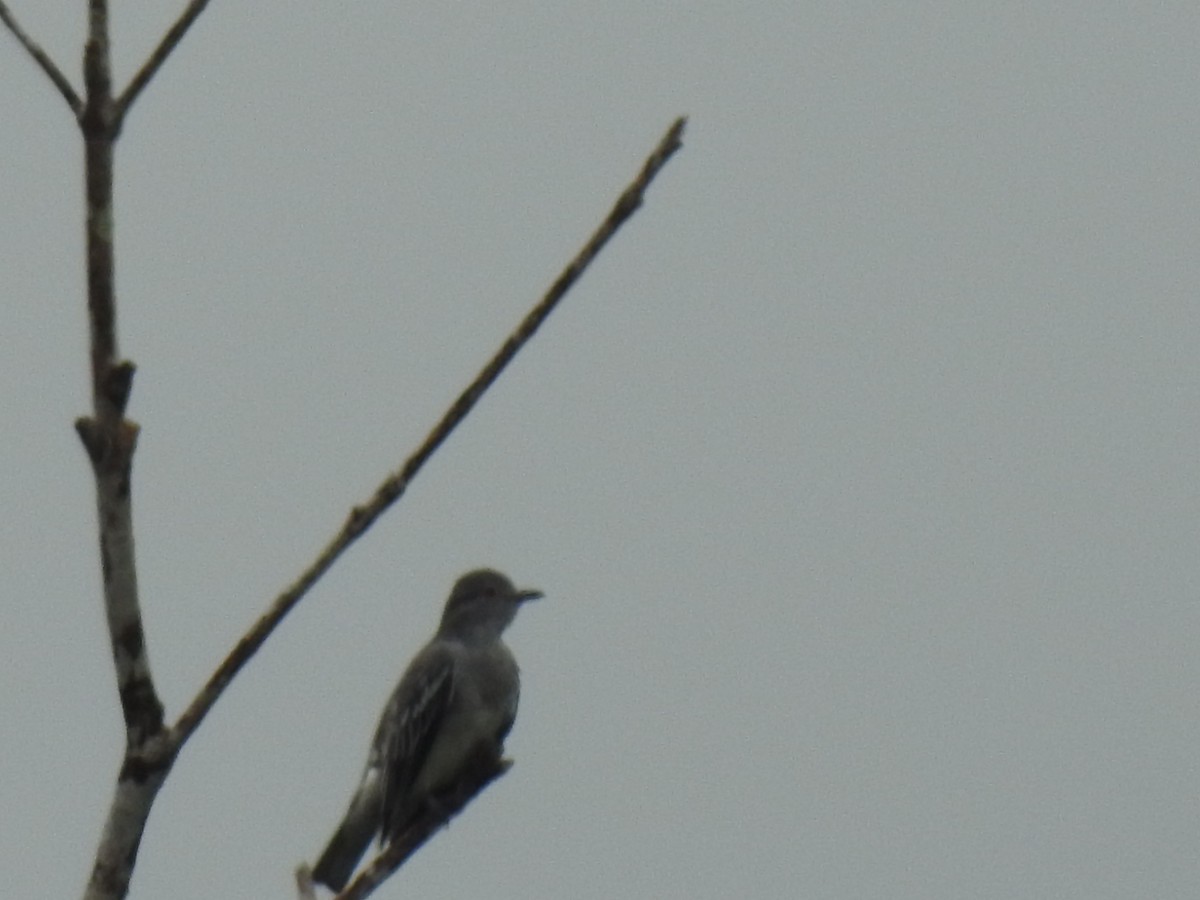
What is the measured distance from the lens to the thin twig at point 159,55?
364 centimetres

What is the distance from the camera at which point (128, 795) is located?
3.72m

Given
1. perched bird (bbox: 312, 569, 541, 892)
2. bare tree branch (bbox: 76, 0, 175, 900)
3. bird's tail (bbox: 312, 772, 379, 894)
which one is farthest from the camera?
perched bird (bbox: 312, 569, 541, 892)

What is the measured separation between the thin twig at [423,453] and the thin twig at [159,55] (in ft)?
2.32

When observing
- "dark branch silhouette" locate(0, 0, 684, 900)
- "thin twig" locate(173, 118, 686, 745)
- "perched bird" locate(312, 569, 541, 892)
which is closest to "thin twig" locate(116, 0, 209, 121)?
"dark branch silhouette" locate(0, 0, 684, 900)

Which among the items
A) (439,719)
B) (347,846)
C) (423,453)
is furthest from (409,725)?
(423,453)

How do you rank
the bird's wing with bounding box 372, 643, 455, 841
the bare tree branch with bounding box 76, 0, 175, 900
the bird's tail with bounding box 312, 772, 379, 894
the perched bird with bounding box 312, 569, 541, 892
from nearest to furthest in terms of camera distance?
1. the bare tree branch with bounding box 76, 0, 175, 900
2. the bird's tail with bounding box 312, 772, 379, 894
3. the perched bird with bounding box 312, 569, 541, 892
4. the bird's wing with bounding box 372, 643, 455, 841

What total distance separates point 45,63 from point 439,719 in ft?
31.0

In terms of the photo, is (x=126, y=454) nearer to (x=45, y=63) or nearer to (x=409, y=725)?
(x=45, y=63)

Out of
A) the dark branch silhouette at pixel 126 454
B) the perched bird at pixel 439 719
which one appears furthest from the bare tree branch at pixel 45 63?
Answer: the perched bird at pixel 439 719

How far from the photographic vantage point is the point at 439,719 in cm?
1291

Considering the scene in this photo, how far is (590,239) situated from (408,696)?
32.1ft

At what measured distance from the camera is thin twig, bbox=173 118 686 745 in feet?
11.7

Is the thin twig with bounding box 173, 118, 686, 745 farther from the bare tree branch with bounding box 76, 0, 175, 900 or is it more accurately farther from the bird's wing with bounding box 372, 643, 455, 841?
the bird's wing with bounding box 372, 643, 455, 841

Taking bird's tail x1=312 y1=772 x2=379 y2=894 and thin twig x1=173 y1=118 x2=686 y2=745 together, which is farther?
bird's tail x1=312 y1=772 x2=379 y2=894
